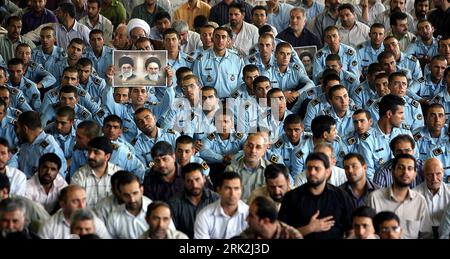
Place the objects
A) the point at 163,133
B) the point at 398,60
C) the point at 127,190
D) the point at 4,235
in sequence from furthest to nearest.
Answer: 1. the point at 398,60
2. the point at 163,133
3. the point at 127,190
4. the point at 4,235

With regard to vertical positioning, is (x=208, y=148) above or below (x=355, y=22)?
below

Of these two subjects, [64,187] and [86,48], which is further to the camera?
[86,48]

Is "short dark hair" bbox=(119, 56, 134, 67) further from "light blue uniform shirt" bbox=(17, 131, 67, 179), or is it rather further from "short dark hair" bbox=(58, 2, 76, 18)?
"short dark hair" bbox=(58, 2, 76, 18)

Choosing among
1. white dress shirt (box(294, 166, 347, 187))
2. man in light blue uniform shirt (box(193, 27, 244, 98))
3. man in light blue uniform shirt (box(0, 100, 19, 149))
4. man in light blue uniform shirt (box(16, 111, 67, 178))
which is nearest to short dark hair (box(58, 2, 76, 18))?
man in light blue uniform shirt (box(193, 27, 244, 98))

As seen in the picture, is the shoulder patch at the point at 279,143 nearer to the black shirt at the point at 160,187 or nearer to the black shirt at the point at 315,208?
the black shirt at the point at 160,187

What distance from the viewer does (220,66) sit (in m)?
12.6

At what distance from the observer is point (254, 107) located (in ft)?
38.2

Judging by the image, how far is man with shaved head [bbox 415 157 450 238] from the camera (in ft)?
31.5

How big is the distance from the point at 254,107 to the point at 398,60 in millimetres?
2042

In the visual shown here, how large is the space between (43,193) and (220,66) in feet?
10.8

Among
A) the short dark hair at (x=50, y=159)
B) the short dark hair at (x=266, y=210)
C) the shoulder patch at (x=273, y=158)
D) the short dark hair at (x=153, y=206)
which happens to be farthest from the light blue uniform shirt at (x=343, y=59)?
the short dark hair at (x=153, y=206)

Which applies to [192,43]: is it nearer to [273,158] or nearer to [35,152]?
[273,158]
